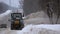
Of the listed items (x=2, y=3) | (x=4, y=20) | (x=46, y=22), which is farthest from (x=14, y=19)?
(x=46, y=22)

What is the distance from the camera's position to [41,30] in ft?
6.36

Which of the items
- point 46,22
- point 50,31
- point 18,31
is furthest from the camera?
point 46,22

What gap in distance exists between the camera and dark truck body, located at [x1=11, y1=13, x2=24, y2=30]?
2.27 meters

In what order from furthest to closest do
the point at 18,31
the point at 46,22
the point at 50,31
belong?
the point at 46,22 < the point at 18,31 < the point at 50,31

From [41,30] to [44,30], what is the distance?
42mm

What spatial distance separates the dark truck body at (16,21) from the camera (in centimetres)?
227

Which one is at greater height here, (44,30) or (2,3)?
(2,3)

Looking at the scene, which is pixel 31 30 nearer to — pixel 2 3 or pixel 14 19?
pixel 14 19

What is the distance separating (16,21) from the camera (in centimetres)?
227

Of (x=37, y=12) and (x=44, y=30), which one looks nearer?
(x=44, y=30)

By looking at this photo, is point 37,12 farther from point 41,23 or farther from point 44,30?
point 44,30

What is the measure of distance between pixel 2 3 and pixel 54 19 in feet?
3.01

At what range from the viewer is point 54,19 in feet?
7.70

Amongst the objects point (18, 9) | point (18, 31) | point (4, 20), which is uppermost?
point (18, 9)
